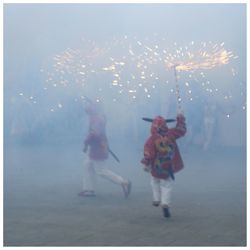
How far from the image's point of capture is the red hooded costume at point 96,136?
7211 mm

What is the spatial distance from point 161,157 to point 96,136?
139 cm

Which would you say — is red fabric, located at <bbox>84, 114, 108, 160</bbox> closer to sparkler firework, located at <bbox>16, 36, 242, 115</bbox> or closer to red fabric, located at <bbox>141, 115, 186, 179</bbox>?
red fabric, located at <bbox>141, 115, 186, 179</bbox>

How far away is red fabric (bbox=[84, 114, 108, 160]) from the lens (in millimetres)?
7211

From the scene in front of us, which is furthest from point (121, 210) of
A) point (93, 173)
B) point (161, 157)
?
point (93, 173)

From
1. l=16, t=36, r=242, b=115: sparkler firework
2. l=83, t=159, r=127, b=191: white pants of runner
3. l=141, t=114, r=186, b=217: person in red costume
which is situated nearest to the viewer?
l=141, t=114, r=186, b=217: person in red costume

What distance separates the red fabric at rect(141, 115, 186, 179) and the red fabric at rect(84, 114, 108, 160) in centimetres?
127

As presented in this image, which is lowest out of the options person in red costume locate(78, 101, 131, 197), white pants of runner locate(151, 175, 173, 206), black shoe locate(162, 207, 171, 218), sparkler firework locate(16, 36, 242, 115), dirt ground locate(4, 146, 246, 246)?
dirt ground locate(4, 146, 246, 246)

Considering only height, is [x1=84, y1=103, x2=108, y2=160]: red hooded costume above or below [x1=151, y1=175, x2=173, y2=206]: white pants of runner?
above

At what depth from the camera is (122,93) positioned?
12445mm

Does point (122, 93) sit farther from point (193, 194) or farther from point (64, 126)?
point (193, 194)

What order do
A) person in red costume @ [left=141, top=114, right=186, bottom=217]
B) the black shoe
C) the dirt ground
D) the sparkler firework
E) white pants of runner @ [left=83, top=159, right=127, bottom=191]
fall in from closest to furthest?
1. the dirt ground
2. the black shoe
3. person in red costume @ [left=141, top=114, right=186, bottom=217]
4. white pants of runner @ [left=83, top=159, right=127, bottom=191]
5. the sparkler firework

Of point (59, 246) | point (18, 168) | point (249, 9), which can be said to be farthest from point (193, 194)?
point (18, 168)

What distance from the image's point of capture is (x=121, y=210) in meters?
6.18

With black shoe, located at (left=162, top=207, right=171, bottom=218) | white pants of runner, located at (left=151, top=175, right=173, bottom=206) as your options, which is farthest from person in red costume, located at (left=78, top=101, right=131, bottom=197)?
black shoe, located at (left=162, top=207, right=171, bottom=218)
